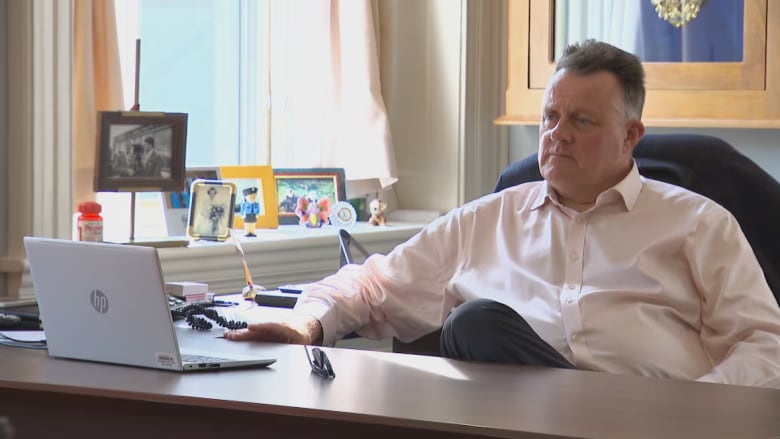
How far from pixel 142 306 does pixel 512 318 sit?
0.60m

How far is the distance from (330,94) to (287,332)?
1.88 m

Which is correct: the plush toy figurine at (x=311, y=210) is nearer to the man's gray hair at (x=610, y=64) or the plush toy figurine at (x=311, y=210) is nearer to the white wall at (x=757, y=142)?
the white wall at (x=757, y=142)

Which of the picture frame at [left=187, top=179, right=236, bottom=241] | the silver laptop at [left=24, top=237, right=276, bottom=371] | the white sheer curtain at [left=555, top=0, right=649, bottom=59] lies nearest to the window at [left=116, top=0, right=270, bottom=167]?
the picture frame at [left=187, top=179, right=236, bottom=241]

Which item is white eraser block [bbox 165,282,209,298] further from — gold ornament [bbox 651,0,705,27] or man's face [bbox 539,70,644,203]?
gold ornament [bbox 651,0,705,27]

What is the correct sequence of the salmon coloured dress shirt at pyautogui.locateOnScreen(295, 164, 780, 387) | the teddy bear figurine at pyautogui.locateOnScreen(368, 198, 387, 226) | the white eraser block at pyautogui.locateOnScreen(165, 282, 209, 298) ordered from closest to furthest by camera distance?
1. the salmon coloured dress shirt at pyautogui.locateOnScreen(295, 164, 780, 387)
2. the white eraser block at pyautogui.locateOnScreen(165, 282, 209, 298)
3. the teddy bear figurine at pyautogui.locateOnScreen(368, 198, 387, 226)

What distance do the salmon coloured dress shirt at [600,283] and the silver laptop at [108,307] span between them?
1.88 ft

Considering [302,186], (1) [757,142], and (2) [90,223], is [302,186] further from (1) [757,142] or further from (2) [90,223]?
(1) [757,142]

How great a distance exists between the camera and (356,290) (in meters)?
2.40

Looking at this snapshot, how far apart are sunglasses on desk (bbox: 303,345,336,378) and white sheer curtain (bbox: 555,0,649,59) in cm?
212

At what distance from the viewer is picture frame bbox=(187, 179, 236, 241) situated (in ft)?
10.6

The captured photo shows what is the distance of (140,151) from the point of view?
2836mm

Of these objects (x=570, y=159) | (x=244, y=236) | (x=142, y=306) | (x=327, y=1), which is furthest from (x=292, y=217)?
(x=142, y=306)

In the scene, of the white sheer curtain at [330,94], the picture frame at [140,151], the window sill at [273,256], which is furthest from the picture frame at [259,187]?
the picture frame at [140,151]

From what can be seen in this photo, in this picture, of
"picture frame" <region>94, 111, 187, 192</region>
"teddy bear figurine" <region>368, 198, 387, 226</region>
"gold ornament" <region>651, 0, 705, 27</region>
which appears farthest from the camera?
"teddy bear figurine" <region>368, 198, 387, 226</region>
